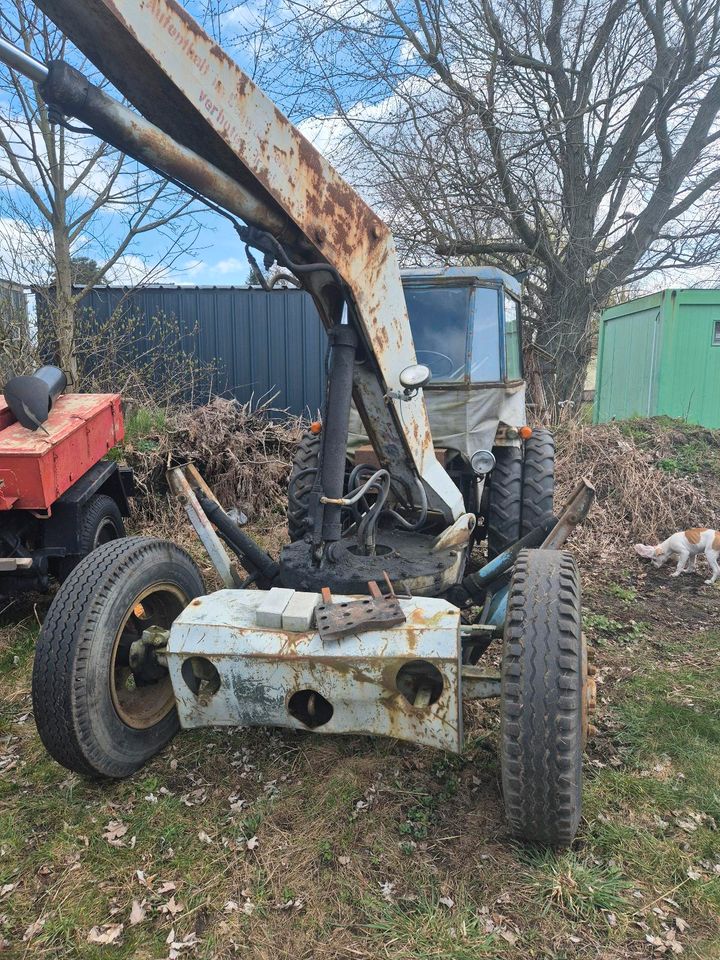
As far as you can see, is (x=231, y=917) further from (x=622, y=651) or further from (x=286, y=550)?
(x=622, y=651)

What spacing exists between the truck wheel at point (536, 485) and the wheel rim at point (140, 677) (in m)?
2.25

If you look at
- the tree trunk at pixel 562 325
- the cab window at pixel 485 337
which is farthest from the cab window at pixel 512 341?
the tree trunk at pixel 562 325

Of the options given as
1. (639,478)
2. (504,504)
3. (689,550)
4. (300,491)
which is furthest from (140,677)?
(639,478)

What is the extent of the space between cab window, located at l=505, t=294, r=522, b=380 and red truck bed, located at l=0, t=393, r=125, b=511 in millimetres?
3063

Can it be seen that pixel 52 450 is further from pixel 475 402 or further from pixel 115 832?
pixel 475 402

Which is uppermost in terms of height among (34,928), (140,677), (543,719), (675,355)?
(675,355)

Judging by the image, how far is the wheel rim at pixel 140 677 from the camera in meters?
3.02

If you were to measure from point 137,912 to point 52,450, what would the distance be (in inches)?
116

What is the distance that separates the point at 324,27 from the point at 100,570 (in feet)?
36.7

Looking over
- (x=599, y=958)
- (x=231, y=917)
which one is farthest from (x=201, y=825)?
(x=599, y=958)

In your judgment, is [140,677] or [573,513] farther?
[573,513]

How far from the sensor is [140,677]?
3123 millimetres

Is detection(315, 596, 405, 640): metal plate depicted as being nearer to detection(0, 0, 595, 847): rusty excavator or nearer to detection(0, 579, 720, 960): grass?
detection(0, 0, 595, 847): rusty excavator

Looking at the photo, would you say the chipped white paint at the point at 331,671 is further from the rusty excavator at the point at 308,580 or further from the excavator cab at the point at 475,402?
the excavator cab at the point at 475,402
